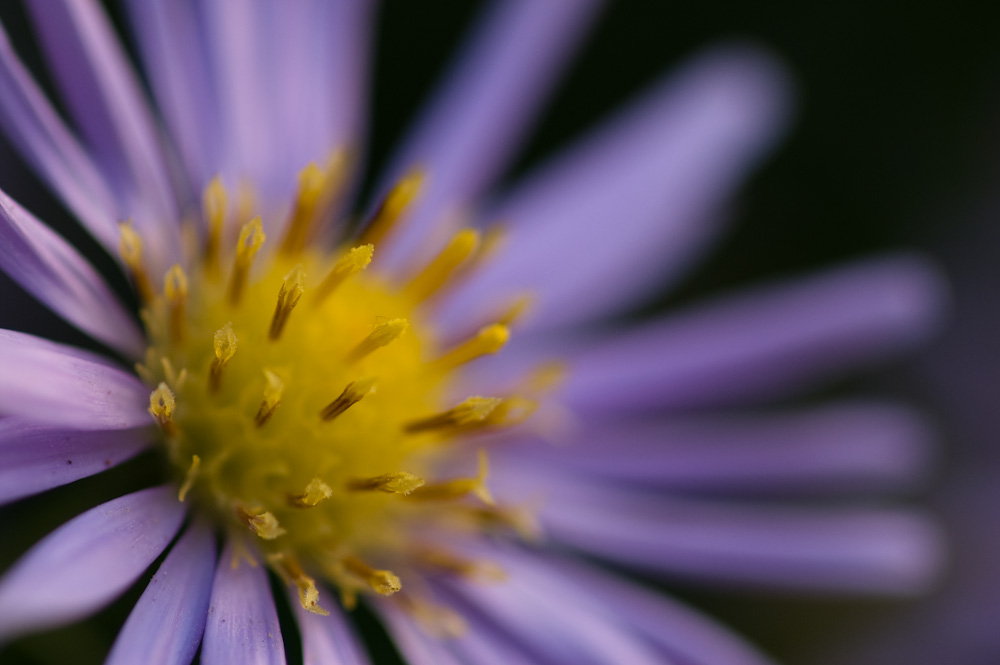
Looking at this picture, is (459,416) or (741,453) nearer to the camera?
(459,416)

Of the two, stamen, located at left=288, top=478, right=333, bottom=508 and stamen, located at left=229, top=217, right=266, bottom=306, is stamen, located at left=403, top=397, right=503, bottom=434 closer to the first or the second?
stamen, located at left=288, top=478, right=333, bottom=508

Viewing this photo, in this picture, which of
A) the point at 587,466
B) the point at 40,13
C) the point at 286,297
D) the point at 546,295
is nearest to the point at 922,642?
the point at 587,466

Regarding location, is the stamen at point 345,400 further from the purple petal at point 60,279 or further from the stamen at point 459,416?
the purple petal at point 60,279

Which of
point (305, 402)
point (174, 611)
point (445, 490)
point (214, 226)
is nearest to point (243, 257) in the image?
point (214, 226)

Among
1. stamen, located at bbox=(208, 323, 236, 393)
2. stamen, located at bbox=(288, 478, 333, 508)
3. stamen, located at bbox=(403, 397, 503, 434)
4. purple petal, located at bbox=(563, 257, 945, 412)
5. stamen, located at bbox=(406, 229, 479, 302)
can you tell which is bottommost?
stamen, located at bbox=(288, 478, 333, 508)

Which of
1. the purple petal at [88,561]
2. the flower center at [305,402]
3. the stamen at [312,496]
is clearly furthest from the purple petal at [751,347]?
the purple petal at [88,561]

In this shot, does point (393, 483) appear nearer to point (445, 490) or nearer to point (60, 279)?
point (445, 490)

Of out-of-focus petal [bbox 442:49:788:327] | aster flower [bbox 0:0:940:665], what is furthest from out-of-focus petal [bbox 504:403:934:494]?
out-of-focus petal [bbox 442:49:788:327]
